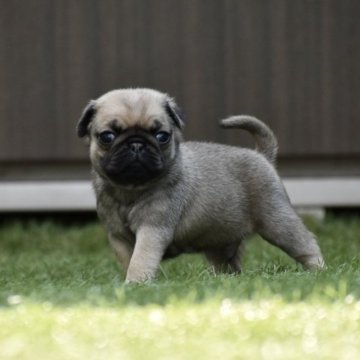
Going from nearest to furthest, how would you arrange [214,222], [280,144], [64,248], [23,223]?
[214,222]
[64,248]
[280,144]
[23,223]

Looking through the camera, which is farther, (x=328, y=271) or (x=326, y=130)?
(x=326, y=130)

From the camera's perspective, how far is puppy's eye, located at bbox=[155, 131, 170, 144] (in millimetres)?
6391

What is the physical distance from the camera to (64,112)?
10875 millimetres

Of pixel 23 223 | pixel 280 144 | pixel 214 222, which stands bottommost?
pixel 23 223

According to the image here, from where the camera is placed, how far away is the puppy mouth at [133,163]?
6.21m

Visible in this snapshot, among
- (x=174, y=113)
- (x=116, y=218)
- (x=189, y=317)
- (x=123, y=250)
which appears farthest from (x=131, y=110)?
(x=189, y=317)

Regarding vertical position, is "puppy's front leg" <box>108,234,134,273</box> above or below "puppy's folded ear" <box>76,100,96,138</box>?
below

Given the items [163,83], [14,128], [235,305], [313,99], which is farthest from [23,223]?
[235,305]

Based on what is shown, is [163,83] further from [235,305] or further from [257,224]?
[235,305]

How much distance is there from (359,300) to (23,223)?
692cm

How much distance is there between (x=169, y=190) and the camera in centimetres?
646

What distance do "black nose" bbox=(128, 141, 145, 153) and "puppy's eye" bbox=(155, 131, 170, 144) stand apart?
0.13m

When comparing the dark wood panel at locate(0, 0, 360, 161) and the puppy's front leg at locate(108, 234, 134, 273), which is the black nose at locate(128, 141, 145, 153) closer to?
the puppy's front leg at locate(108, 234, 134, 273)

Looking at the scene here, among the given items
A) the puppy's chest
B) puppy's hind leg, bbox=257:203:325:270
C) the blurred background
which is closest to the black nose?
the puppy's chest
